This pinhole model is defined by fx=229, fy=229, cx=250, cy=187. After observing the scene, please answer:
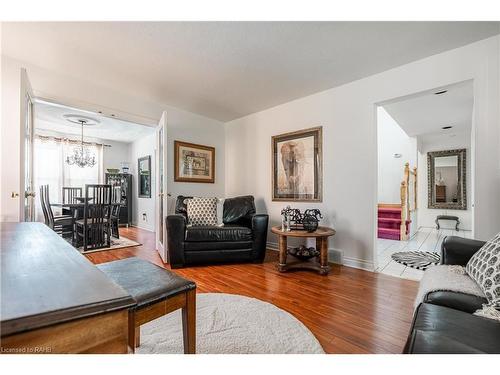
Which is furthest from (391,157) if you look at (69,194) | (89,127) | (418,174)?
(69,194)

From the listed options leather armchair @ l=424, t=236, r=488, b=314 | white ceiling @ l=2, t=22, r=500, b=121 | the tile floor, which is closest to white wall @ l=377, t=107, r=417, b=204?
the tile floor

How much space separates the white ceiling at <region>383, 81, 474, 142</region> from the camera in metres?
3.21

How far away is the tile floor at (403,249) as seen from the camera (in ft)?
8.82

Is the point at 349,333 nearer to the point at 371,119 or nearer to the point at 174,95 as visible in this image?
the point at 371,119

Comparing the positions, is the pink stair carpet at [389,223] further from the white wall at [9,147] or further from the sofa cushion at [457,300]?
the white wall at [9,147]

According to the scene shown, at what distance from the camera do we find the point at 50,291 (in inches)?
21.0

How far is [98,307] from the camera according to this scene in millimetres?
489

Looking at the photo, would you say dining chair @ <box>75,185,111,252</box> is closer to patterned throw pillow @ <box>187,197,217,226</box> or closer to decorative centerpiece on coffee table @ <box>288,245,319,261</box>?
patterned throw pillow @ <box>187,197,217,226</box>

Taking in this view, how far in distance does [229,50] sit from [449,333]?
2533mm

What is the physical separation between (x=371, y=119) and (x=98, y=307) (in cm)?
314

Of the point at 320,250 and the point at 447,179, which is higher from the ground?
the point at 447,179

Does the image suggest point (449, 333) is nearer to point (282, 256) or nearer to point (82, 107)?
point (282, 256)

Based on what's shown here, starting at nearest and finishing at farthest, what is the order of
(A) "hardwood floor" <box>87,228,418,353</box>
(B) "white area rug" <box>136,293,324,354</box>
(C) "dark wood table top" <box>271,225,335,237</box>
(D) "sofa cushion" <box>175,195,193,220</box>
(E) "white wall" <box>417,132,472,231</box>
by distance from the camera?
(B) "white area rug" <box>136,293,324,354</box>
(A) "hardwood floor" <box>87,228,418,353</box>
(C) "dark wood table top" <box>271,225,335,237</box>
(D) "sofa cushion" <box>175,195,193,220</box>
(E) "white wall" <box>417,132,472,231</box>

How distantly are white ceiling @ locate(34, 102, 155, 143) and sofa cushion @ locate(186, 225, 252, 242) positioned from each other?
298 centimetres
